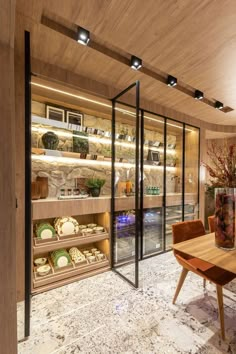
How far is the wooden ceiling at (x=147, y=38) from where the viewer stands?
1.45 meters

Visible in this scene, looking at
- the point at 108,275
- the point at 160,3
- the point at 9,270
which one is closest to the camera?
the point at 9,270

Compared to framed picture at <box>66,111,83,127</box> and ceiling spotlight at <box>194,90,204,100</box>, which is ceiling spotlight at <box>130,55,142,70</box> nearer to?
framed picture at <box>66,111,83,127</box>

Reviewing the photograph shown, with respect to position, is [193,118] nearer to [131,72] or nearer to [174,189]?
[174,189]

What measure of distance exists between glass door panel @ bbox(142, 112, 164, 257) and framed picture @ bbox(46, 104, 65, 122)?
134cm

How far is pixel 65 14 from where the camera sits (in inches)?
59.7

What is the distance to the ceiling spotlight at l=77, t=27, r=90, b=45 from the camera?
167 cm

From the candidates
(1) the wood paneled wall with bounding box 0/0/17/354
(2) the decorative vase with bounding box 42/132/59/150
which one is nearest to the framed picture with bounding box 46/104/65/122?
(2) the decorative vase with bounding box 42/132/59/150

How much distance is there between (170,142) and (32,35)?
3215 millimetres

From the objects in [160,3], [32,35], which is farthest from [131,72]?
[32,35]

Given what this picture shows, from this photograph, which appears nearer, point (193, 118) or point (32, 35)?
point (32, 35)

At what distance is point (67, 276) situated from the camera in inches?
93.6

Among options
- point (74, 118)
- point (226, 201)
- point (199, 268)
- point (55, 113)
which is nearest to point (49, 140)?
point (55, 113)

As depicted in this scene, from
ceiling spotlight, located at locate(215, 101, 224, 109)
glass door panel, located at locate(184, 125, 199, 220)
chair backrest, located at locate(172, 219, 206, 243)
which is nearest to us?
chair backrest, located at locate(172, 219, 206, 243)

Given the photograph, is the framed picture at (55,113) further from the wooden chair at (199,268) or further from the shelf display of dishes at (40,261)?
the wooden chair at (199,268)
